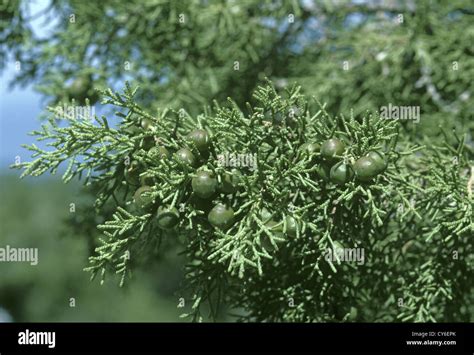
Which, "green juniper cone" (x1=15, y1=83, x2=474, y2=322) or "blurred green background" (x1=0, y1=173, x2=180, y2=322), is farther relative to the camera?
"blurred green background" (x1=0, y1=173, x2=180, y2=322)

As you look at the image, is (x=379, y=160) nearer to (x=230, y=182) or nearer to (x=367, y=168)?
(x=367, y=168)

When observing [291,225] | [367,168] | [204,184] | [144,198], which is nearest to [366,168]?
[367,168]

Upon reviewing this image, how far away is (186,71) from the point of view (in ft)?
7.98

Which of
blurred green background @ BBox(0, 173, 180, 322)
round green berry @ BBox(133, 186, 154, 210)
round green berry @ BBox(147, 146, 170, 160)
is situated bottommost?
round green berry @ BBox(133, 186, 154, 210)

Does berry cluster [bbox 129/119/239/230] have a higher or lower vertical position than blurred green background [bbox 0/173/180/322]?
lower

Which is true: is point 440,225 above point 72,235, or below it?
below

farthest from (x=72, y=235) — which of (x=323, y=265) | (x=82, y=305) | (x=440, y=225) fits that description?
A: (x=82, y=305)

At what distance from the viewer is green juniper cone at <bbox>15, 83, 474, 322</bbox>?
1.43 meters

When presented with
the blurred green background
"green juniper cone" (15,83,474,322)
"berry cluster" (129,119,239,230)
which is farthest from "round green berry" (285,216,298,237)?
the blurred green background

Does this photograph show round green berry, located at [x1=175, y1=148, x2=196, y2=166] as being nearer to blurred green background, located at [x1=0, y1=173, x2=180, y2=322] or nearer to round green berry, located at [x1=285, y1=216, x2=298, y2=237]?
round green berry, located at [x1=285, y1=216, x2=298, y2=237]

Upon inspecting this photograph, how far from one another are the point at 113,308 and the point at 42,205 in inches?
59.3

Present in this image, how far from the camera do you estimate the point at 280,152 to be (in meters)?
1.51

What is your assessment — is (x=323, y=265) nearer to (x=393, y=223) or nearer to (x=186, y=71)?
(x=393, y=223)

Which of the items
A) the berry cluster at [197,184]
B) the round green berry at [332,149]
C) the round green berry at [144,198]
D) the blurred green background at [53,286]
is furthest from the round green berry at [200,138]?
the blurred green background at [53,286]
